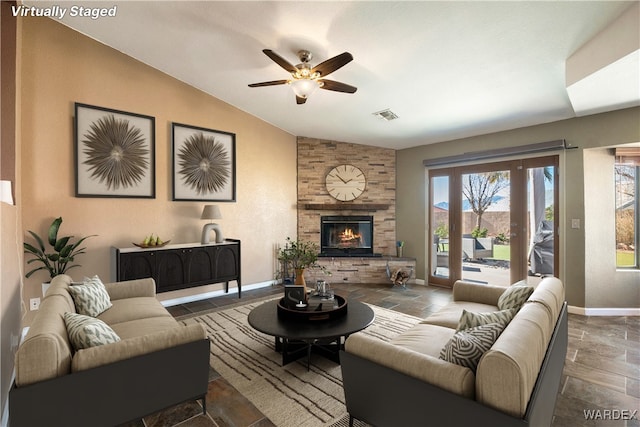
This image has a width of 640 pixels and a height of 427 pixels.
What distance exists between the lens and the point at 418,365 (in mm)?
1461

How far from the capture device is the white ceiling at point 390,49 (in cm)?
243

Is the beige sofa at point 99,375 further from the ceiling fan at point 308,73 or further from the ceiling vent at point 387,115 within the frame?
the ceiling vent at point 387,115

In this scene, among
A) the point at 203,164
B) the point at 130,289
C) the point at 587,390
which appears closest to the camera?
the point at 587,390

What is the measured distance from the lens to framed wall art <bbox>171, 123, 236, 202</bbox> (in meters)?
4.48

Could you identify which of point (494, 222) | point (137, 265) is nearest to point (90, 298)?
point (137, 265)

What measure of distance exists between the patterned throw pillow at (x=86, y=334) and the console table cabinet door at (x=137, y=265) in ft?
6.51

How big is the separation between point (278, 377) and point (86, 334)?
55.1 inches

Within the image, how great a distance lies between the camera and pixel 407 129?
16.1ft

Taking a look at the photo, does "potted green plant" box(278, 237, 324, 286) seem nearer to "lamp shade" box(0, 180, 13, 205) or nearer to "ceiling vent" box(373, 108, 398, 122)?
"ceiling vent" box(373, 108, 398, 122)

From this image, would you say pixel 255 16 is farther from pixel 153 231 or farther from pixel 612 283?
pixel 612 283

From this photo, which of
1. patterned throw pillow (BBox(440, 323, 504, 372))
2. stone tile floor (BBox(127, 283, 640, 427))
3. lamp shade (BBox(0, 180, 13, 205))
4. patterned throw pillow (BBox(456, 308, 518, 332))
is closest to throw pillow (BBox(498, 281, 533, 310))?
patterned throw pillow (BBox(456, 308, 518, 332))

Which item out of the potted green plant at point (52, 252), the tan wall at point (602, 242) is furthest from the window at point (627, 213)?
the potted green plant at point (52, 252)

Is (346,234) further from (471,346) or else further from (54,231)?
(471,346)

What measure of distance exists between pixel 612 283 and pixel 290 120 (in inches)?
201
